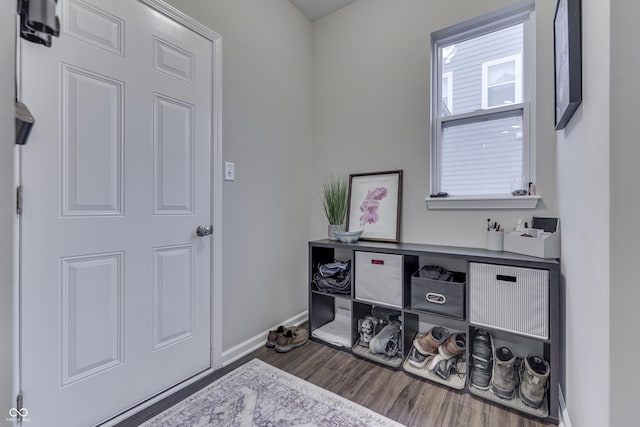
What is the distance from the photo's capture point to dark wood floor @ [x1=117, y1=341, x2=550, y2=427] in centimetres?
136

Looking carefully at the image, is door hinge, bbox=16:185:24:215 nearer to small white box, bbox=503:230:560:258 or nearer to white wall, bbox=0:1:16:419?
white wall, bbox=0:1:16:419

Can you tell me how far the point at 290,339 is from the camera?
6.69 feet

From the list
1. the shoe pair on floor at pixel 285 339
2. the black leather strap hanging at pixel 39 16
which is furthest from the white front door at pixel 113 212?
the black leather strap hanging at pixel 39 16

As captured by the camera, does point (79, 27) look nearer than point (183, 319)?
Yes

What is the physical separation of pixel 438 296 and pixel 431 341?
1.04ft

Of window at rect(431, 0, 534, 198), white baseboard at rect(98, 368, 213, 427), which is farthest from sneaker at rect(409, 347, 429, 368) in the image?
white baseboard at rect(98, 368, 213, 427)

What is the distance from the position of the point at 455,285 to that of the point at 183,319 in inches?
61.5

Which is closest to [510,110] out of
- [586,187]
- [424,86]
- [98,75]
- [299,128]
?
[424,86]

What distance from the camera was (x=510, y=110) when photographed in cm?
182

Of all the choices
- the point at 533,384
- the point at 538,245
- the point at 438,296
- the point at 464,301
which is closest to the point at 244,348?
the point at 438,296

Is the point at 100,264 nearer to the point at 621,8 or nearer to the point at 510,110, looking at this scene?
the point at 621,8

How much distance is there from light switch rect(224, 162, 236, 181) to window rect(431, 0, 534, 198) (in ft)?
4.57

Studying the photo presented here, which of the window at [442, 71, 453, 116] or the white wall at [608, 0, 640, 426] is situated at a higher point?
the window at [442, 71, 453, 116]

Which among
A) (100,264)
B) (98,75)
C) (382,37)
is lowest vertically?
(100,264)
